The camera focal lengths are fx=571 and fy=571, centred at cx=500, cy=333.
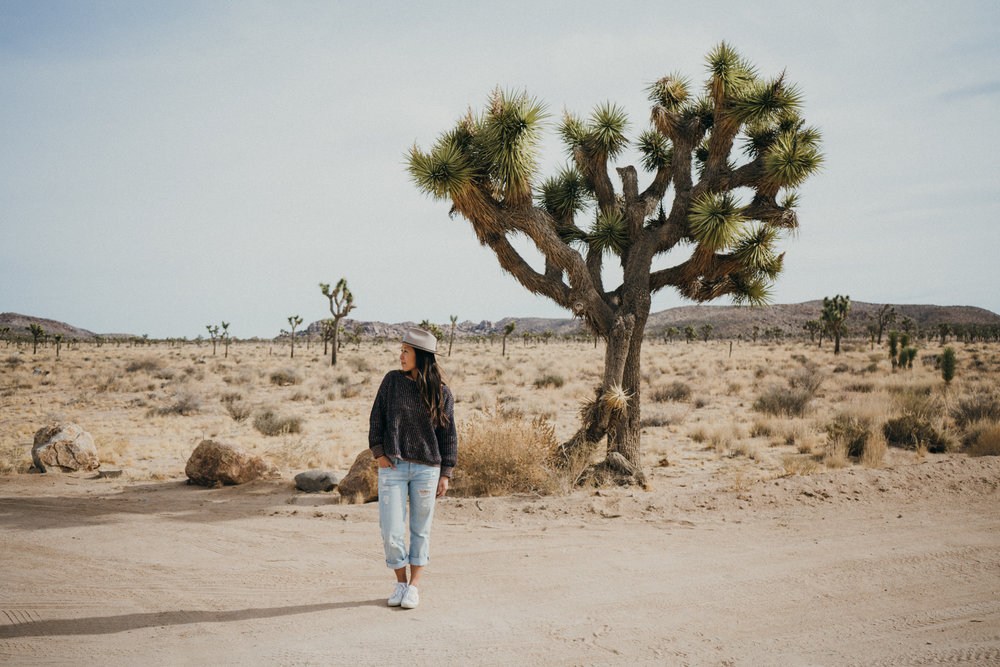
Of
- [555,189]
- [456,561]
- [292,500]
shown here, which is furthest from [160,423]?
[456,561]

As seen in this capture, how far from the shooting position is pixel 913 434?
11906 millimetres

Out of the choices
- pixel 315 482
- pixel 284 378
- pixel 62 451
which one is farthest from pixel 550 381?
pixel 62 451

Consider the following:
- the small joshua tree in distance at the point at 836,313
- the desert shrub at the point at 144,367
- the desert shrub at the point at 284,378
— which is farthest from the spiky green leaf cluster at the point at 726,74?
the small joshua tree in distance at the point at 836,313

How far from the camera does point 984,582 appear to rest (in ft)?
16.0

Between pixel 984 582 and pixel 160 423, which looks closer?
pixel 984 582

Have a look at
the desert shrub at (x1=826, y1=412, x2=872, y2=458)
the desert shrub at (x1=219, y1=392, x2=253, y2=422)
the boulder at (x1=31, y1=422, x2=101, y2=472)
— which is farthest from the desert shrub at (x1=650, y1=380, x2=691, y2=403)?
the boulder at (x1=31, y1=422, x2=101, y2=472)

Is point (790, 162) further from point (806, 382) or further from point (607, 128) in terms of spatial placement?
point (806, 382)

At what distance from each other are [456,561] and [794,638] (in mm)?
2977

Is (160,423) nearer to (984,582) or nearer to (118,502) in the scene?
(118,502)

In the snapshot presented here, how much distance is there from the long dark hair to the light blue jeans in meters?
0.39

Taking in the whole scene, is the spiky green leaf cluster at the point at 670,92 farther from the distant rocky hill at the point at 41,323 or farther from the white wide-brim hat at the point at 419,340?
the distant rocky hill at the point at 41,323

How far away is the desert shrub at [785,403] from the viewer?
650 inches

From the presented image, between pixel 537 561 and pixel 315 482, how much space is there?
4713 millimetres

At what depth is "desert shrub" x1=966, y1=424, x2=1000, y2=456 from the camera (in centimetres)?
1047
